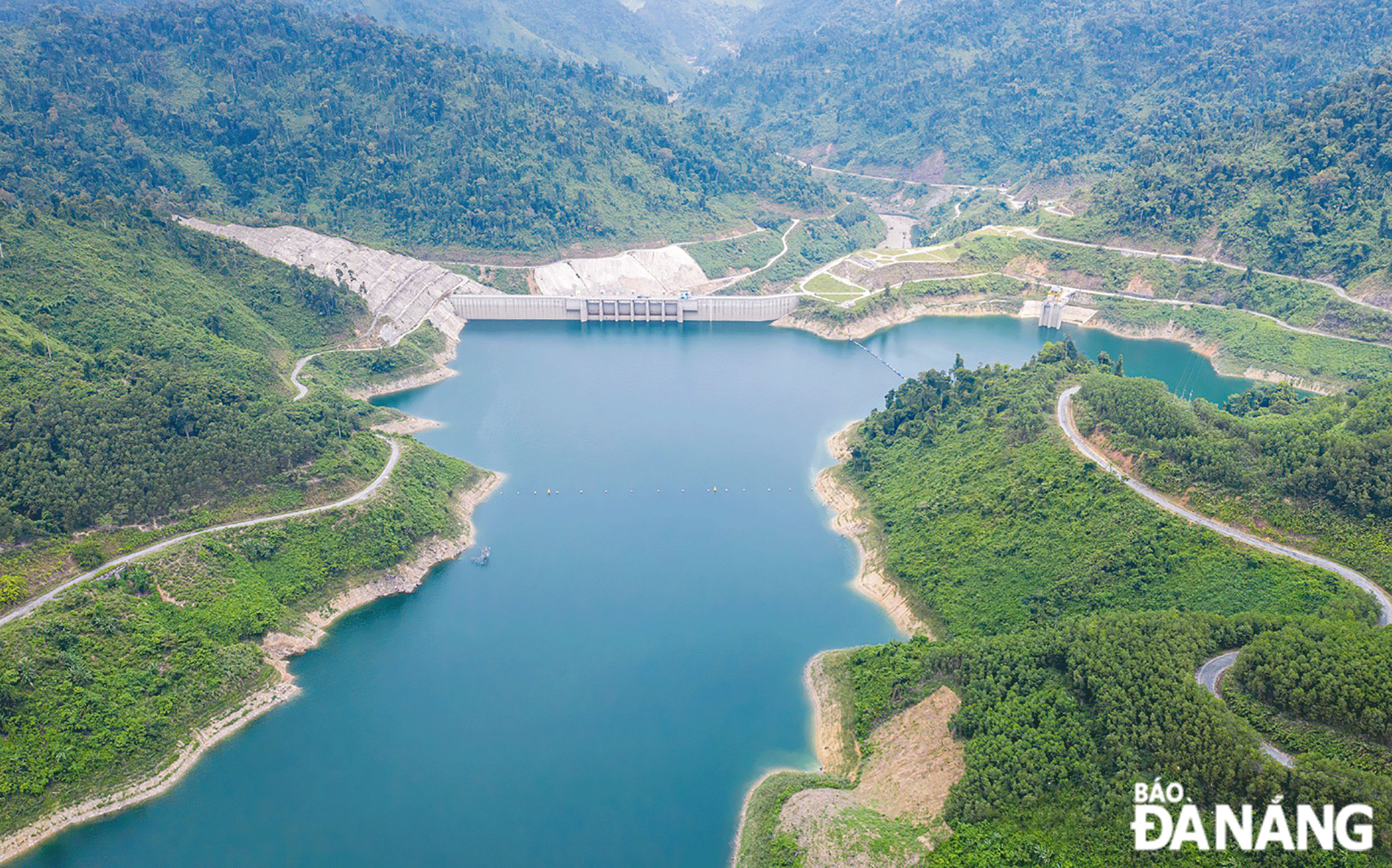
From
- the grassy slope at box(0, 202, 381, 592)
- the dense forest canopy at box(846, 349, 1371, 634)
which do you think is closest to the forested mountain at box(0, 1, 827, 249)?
the grassy slope at box(0, 202, 381, 592)

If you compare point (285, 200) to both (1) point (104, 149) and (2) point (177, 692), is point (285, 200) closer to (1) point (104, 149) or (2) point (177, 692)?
(1) point (104, 149)

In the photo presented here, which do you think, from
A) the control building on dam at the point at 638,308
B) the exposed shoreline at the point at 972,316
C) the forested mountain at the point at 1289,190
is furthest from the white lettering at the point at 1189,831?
the control building on dam at the point at 638,308

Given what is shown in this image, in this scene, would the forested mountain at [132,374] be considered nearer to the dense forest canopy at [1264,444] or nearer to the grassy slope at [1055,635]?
the grassy slope at [1055,635]

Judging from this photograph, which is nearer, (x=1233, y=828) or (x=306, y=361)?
(x=1233, y=828)

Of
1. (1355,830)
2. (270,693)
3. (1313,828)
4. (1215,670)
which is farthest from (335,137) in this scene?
(1355,830)

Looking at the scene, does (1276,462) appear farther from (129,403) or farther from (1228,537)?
(129,403)

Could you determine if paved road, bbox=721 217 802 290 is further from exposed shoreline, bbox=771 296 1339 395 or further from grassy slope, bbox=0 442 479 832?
grassy slope, bbox=0 442 479 832

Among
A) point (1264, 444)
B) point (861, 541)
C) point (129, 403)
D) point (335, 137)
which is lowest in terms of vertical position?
point (861, 541)
